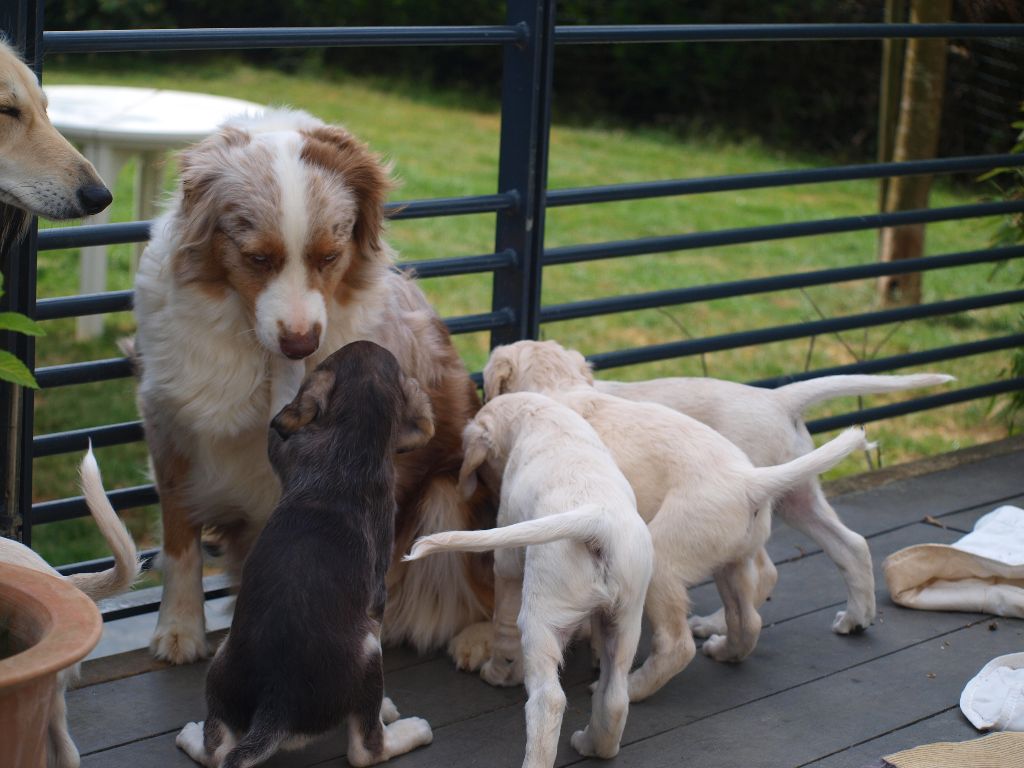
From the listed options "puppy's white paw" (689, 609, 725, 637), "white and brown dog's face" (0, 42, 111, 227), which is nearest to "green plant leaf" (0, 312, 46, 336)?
"white and brown dog's face" (0, 42, 111, 227)

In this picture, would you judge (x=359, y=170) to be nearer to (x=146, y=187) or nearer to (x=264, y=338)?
(x=264, y=338)

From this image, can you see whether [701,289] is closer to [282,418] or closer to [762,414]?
[762,414]

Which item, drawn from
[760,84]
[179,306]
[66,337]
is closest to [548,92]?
[179,306]

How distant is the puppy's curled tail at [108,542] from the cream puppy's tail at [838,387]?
1674 millimetres

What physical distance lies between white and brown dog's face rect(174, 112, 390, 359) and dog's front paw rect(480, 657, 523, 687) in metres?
0.88

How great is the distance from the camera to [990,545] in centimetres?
361

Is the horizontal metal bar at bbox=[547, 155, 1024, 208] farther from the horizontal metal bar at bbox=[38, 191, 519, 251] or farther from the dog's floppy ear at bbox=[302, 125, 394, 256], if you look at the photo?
the dog's floppy ear at bbox=[302, 125, 394, 256]

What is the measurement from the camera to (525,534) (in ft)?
7.72

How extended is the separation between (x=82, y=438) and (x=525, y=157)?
1.48 meters

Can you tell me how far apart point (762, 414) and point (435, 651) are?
103 centimetres

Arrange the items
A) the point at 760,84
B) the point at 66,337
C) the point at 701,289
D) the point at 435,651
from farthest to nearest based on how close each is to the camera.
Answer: the point at 760,84 < the point at 66,337 < the point at 701,289 < the point at 435,651

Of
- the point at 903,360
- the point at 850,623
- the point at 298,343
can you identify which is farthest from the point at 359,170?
the point at 903,360

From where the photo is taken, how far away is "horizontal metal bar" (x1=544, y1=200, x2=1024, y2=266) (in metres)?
3.94

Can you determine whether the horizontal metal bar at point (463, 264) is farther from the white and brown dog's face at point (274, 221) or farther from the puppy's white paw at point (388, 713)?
the puppy's white paw at point (388, 713)
